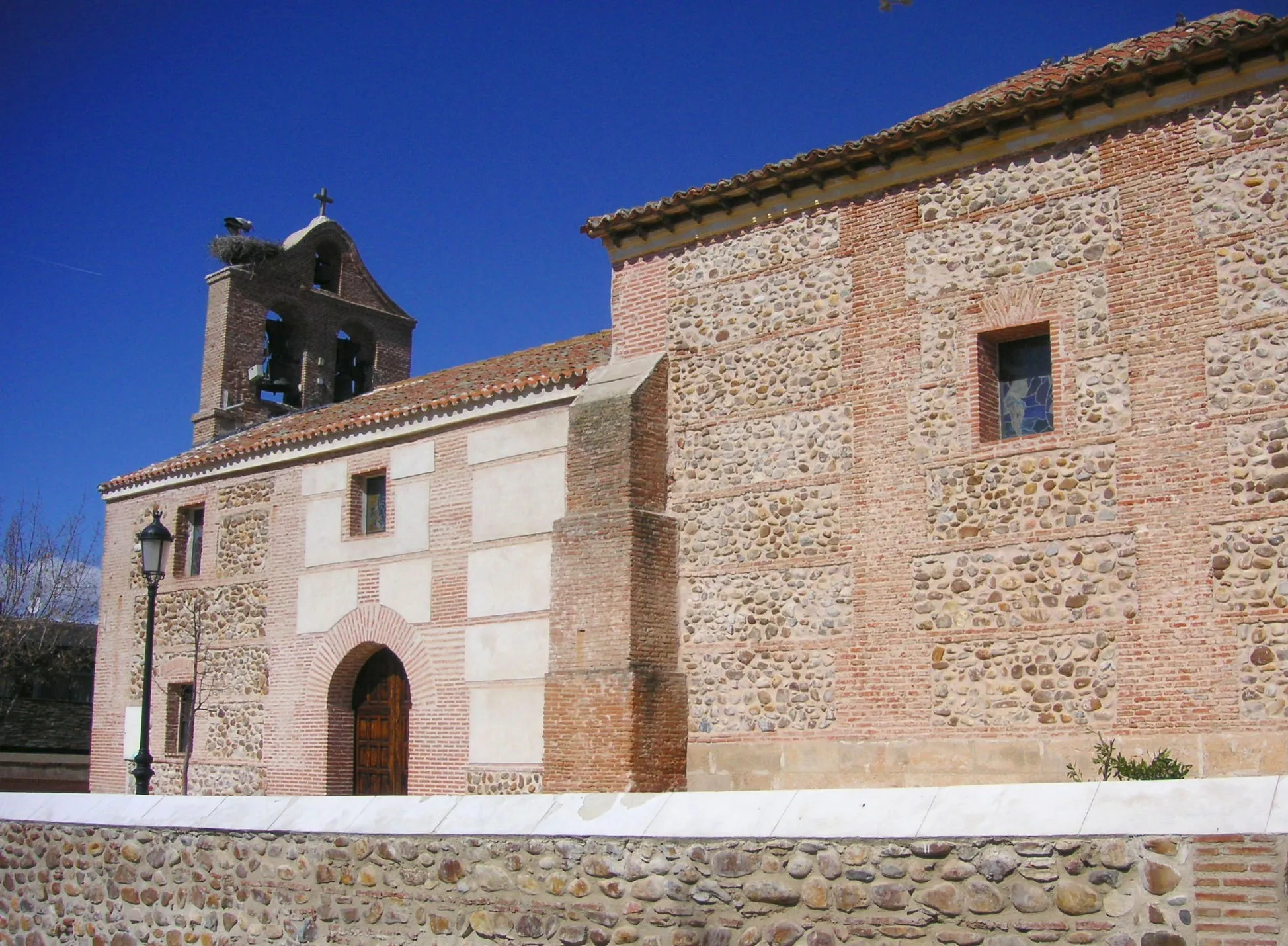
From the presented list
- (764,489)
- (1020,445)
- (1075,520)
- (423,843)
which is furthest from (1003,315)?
(423,843)

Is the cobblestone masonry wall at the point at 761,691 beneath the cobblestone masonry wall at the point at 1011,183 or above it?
beneath

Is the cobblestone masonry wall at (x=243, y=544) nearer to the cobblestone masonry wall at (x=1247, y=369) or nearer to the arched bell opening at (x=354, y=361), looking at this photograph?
the arched bell opening at (x=354, y=361)

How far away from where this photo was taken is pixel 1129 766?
9.63 metres

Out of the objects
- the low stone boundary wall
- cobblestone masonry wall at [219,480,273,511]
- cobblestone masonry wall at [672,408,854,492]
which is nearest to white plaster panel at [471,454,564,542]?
cobblestone masonry wall at [672,408,854,492]

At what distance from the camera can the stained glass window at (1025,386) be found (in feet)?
36.6

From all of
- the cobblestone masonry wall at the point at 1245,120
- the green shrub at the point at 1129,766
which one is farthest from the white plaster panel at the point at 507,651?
the cobblestone masonry wall at the point at 1245,120

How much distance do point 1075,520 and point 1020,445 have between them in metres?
0.79

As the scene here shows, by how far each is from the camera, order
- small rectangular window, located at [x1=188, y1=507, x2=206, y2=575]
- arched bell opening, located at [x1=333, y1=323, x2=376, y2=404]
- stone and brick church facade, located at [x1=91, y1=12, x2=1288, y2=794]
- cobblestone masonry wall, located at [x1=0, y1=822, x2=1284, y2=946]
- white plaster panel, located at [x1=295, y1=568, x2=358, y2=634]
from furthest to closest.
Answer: arched bell opening, located at [x1=333, y1=323, x2=376, y2=404]
small rectangular window, located at [x1=188, y1=507, x2=206, y2=575]
white plaster panel, located at [x1=295, y1=568, x2=358, y2=634]
stone and brick church facade, located at [x1=91, y1=12, x2=1288, y2=794]
cobblestone masonry wall, located at [x1=0, y1=822, x2=1284, y2=946]

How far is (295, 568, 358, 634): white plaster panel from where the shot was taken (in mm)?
16000

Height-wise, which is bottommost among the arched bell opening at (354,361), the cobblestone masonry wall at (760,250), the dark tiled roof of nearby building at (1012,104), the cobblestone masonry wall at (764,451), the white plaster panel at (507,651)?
the white plaster panel at (507,651)

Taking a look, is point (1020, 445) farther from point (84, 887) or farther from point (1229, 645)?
point (84, 887)

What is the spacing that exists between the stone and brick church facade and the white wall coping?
14.6ft

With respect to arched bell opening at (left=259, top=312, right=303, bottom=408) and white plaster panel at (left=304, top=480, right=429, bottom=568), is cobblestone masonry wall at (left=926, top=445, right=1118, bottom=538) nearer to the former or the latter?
white plaster panel at (left=304, top=480, right=429, bottom=568)

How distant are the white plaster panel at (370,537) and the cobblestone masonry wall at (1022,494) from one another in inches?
254
